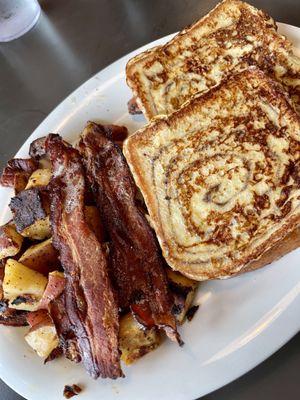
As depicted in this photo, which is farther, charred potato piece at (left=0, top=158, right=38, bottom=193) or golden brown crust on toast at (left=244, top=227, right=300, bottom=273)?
charred potato piece at (left=0, top=158, right=38, bottom=193)

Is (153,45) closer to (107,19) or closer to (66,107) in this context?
(66,107)

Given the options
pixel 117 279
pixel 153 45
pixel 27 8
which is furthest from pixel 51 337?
pixel 27 8

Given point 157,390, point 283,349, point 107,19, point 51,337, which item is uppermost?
point 107,19

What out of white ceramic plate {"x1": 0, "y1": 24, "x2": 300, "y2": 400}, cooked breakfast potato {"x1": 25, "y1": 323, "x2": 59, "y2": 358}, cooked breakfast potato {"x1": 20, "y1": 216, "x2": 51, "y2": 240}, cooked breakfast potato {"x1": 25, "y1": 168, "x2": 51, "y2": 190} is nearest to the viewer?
white ceramic plate {"x1": 0, "y1": 24, "x2": 300, "y2": 400}

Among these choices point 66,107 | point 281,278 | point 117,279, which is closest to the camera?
point 281,278

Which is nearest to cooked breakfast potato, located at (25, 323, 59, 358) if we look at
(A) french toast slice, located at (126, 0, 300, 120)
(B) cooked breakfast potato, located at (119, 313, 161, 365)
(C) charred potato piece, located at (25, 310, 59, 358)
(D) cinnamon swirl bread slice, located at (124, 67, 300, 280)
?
(C) charred potato piece, located at (25, 310, 59, 358)

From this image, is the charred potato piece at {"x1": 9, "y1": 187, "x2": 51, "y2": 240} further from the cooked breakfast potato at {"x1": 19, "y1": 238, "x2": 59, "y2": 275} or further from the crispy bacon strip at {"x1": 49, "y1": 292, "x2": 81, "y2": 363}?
the crispy bacon strip at {"x1": 49, "y1": 292, "x2": 81, "y2": 363}
